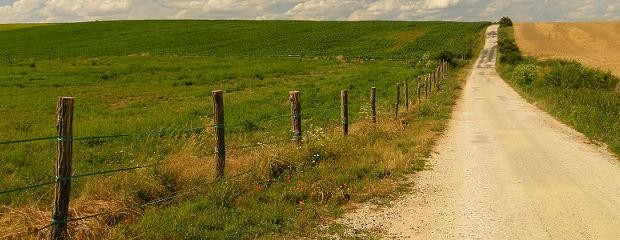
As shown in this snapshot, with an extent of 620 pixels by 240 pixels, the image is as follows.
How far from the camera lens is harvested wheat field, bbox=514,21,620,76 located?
52.1 metres

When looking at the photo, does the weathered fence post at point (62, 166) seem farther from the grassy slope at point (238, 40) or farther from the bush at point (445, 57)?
the grassy slope at point (238, 40)

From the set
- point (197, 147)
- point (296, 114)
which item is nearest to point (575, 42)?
point (296, 114)

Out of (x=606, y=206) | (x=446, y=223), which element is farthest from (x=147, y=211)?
(x=606, y=206)

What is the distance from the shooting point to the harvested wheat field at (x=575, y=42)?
52125mm

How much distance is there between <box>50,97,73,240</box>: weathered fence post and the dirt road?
11.6 feet

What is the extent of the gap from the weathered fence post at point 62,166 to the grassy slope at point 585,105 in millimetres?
11708

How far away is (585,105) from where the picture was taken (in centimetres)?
1870

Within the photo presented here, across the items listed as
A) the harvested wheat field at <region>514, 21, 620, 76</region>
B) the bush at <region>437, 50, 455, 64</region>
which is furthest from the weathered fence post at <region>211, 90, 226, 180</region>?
the bush at <region>437, 50, 455, 64</region>

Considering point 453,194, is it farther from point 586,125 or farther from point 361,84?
point 361,84

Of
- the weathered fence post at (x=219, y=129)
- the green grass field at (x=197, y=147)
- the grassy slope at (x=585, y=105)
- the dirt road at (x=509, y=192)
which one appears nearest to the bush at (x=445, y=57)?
the green grass field at (x=197, y=147)

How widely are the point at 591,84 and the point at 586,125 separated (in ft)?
42.4

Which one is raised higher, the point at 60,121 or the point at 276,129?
the point at 60,121

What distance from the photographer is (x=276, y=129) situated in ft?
47.2

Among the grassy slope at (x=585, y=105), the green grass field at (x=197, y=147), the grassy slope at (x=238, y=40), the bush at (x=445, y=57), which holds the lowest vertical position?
the grassy slope at (x=585, y=105)
